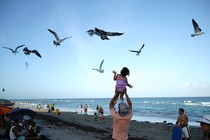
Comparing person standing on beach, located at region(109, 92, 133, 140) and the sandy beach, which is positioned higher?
person standing on beach, located at region(109, 92, 133, 140)

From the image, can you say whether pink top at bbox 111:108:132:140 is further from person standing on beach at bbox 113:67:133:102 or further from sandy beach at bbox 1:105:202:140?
sandy beach at bbox 1:105:202:140

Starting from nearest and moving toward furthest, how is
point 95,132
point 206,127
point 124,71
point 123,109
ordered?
point 206,127 → point 123,109 → point 124,71 → point 95,132

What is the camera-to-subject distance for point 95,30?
A: 11.1 metres

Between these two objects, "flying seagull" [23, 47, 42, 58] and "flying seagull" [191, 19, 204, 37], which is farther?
"flying seagull" [191, 19, 204, 37]

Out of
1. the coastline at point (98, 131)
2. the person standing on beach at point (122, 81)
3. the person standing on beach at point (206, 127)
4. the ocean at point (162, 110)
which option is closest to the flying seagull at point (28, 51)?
the coastline at point (98, 131)

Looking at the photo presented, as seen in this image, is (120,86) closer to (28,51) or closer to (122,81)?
(122,81)

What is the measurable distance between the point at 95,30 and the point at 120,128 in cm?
779

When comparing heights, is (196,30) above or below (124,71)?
above

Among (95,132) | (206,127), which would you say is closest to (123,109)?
(206,127)

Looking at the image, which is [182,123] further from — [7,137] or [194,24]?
[194,24]

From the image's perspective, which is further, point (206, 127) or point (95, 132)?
point (95, 132)

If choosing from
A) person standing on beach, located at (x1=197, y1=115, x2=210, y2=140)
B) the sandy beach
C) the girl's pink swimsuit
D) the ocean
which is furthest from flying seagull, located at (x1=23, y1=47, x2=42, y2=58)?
the ocean

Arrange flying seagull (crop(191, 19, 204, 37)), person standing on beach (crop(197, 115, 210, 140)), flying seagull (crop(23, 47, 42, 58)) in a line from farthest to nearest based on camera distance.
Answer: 1. flying seagull (crop(191, 19, 204, 37))
2. flying seagull (crop(23, 47, 42, 58))
3. person standing on beach (crop(197, 115, 210, 140))

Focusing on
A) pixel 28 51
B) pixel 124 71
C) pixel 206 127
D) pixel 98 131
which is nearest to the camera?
pixel 206 127
